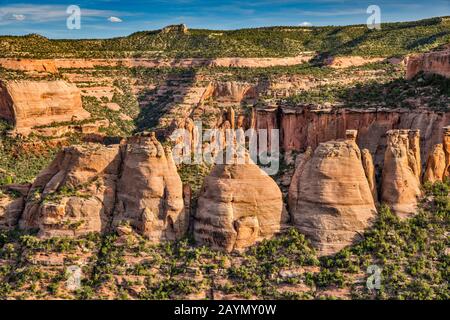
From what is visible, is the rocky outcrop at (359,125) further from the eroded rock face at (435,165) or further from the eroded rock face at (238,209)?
the eroded rock face at (238,209)

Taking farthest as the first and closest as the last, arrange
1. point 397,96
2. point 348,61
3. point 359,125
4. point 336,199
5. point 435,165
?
1. point 348,61
2. point 397,96
3. point 359,125
4. point 435,165
5. point 336,199

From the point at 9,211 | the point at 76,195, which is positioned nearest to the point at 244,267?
the point at 76,195

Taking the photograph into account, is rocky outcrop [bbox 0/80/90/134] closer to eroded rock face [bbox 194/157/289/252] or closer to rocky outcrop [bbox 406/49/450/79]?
rocky outcrop [bbox 406/49/450/79]

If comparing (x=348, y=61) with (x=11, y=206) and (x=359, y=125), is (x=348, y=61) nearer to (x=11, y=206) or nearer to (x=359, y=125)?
(x=359, y=125)

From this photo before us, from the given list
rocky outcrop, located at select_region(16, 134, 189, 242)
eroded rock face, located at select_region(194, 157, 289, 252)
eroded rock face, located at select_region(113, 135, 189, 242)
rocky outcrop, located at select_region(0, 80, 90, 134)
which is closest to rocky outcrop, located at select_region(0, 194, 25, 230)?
rocky outcrop, located at select_region(16, 134, 189, 242)
